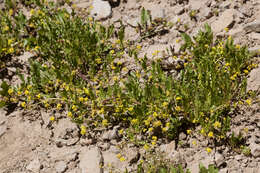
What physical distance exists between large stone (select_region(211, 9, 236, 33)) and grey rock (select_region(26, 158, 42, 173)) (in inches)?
146

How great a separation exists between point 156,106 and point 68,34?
7.74 feet

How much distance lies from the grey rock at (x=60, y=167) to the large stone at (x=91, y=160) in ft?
0.73

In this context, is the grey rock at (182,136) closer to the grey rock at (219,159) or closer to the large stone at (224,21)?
the grey rock at (219,159)

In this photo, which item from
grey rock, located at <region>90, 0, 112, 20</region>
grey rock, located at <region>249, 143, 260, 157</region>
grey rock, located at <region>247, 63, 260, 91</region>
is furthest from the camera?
grey rock, located at <region>90, 0, 112, 20</region>

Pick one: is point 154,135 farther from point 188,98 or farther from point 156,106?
point 188,98

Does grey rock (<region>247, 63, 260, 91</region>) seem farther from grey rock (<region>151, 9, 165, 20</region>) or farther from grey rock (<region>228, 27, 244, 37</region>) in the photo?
grey rock (<region>151, 9, 165, 20</region>)

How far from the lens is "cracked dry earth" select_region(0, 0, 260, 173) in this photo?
12.9 feet

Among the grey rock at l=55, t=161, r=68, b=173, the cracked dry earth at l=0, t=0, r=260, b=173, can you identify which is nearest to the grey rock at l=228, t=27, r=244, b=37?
the cracked dry earth at l=0, t=0, r=260, b=173

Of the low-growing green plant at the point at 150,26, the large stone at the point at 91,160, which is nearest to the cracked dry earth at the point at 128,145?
the large stone at the point at 91,160

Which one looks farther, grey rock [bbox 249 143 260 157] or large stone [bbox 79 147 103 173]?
large stone [bbox 79 147 103 173]

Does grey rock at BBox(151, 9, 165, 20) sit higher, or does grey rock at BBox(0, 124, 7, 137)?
grey rock at BBox(151, 9, 165, 20)

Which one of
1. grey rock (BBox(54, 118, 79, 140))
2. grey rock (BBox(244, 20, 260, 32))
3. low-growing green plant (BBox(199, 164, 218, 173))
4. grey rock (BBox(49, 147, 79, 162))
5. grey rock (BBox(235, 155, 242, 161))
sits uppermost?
grey rock (BBox(244, 20, 260, 32))

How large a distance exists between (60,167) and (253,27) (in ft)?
12.7

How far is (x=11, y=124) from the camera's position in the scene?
193 inches
